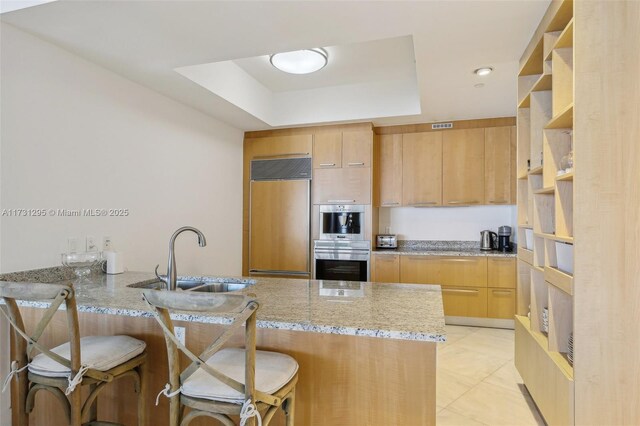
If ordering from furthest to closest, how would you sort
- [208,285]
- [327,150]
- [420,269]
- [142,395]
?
[327,150], [420,269], [208,285], [142,395]

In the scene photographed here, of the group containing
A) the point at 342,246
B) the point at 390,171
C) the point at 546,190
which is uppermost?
the point at 390,171

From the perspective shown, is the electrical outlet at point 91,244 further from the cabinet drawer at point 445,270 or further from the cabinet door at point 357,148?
the cabinet drawer at point 445,270

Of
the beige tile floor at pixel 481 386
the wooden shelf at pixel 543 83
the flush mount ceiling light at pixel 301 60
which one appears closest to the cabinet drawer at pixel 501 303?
the beige tile floor at pixel 481 386

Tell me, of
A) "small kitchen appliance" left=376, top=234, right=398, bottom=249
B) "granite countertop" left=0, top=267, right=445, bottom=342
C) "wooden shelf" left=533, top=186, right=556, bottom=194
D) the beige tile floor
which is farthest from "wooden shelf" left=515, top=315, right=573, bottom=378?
"small kitchen appliance" left=376, top=234, right=398, bottom=249

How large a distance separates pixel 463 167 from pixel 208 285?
313 centimetres

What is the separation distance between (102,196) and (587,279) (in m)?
2.90

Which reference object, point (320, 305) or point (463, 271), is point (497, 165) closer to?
point (463, 271)

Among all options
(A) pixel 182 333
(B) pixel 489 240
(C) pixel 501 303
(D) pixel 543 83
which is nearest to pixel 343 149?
(B) pixel 489 240

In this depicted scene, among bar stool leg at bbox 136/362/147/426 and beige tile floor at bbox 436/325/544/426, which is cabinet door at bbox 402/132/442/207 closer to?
beige tile floor at bbox 436/325/544/426

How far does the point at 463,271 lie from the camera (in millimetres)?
3826

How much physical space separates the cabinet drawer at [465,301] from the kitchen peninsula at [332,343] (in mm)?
2245

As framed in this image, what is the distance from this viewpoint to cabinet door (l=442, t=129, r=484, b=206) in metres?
4.02

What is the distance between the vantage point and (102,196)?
252 centimetres

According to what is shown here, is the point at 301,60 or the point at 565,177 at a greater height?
the point at 301,60
